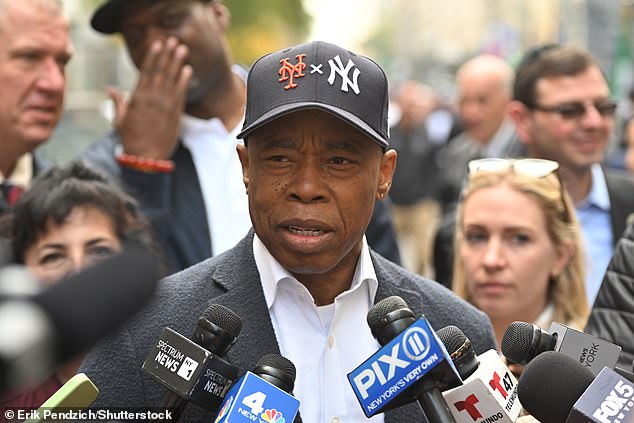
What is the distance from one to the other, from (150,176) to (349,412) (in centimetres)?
215

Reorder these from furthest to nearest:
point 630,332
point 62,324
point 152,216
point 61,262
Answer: point 152,216 < point 61,262 < point 630,332 < point 62,324

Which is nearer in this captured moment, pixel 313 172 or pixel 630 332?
pixel 313 172

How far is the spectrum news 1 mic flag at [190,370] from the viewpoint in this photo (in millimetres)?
2332

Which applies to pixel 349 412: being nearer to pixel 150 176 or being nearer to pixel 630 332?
pixel 630 332

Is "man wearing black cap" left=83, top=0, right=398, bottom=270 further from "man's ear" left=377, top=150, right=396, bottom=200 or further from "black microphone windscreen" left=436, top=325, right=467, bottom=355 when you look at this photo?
"black microphone windscreen" left=436, top=325, right=467, bottom=355

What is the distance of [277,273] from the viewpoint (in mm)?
2918

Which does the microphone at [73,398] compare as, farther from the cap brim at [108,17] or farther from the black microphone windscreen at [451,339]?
the cap brim at [108,17]

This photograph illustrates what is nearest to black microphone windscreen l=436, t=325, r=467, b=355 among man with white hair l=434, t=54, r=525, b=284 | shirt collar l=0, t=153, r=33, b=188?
shirt collar l=0, t=153, r=33, b=188

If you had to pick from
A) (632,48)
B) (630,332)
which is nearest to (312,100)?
(630,332)

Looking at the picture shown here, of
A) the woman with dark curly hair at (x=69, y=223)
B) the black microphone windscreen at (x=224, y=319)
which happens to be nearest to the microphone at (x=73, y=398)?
the black microphone windscreen at (x=224, y=319)

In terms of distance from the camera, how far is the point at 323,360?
2.89 meters

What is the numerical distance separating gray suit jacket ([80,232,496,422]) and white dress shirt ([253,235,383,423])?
0.13 feet

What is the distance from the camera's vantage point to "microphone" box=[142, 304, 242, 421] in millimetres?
2338

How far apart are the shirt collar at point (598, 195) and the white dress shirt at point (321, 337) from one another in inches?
119
